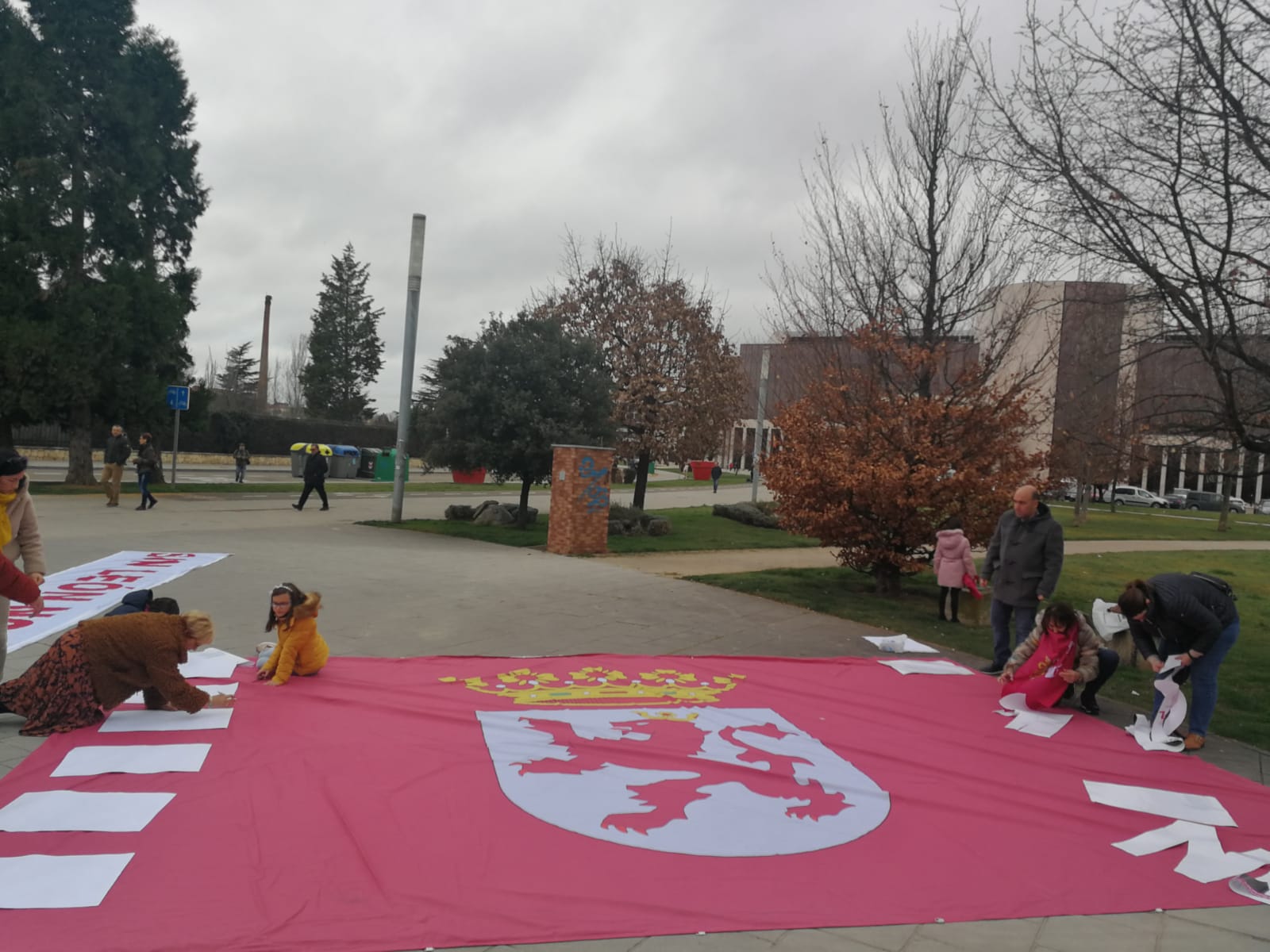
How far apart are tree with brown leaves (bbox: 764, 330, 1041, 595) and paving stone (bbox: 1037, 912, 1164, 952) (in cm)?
809

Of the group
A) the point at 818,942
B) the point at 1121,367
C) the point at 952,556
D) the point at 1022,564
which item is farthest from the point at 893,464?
the point at 818,942

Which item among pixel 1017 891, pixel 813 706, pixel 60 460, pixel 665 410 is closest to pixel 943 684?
pixel 813 706

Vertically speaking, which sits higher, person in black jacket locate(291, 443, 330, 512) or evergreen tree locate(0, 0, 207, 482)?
evergreen tree locate(0, 0, 207, 482)

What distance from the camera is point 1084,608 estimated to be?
42.8 feet

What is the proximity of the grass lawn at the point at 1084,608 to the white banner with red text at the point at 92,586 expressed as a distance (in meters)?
7.21

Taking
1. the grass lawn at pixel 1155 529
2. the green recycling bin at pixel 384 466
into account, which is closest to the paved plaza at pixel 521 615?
the grass lawn at pixel 1155 529

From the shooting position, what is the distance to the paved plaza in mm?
3717

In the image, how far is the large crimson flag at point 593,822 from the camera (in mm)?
3658

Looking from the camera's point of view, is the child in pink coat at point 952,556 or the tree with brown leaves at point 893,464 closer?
the child in pink coat at point 952,556

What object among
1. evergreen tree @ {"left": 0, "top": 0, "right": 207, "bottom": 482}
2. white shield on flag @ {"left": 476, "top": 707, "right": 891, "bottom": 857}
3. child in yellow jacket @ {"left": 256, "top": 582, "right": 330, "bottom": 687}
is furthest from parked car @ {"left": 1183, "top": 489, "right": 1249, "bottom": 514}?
child in yellow jacket @ {"left": 256, "top": 582, "right": 330, "bottom": 687}

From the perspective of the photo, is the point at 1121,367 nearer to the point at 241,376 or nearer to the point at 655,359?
the point at 655,359

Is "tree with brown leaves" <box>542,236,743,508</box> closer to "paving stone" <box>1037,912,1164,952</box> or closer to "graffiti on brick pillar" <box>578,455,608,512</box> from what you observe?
"graffiti on brick pillar" <box>578,455,608,512</box>

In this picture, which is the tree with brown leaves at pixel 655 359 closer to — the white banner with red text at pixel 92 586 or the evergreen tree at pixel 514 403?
the evergreen tree at pixel 514 403

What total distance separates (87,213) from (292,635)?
77.0 feet
